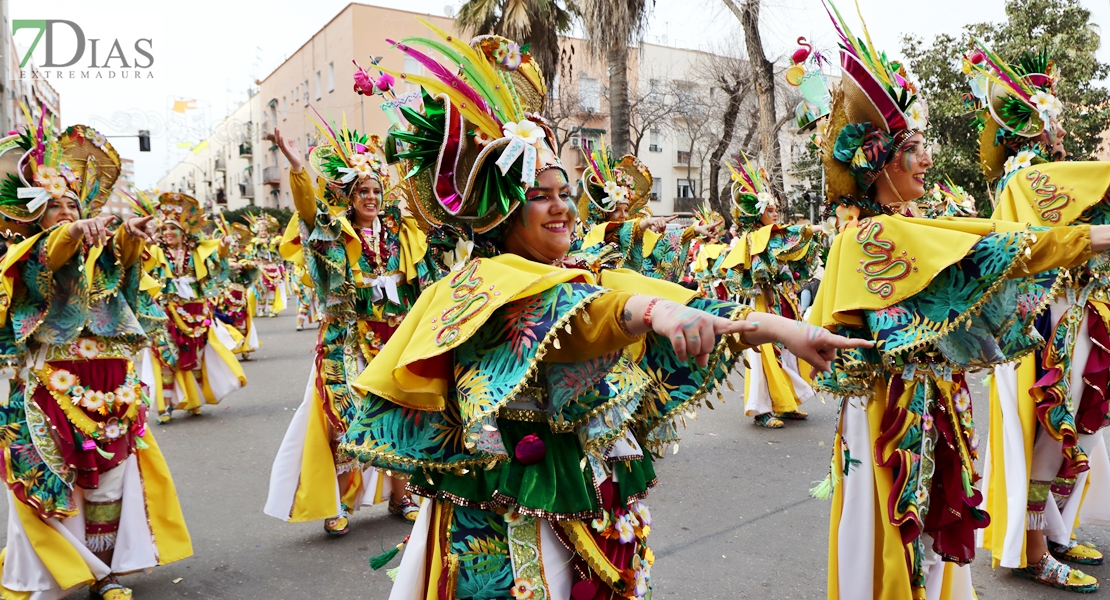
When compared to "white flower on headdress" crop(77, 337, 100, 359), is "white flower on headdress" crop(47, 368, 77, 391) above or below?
below

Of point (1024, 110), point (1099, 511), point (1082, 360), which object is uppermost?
point (1024, 110)

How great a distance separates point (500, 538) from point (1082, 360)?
3.08 meters

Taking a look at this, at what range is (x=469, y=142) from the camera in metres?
2.26

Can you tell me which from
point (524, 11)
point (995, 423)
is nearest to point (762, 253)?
point (995, 423)

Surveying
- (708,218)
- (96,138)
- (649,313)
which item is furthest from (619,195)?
(649,313)

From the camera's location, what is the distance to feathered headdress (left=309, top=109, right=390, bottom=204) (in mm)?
4867

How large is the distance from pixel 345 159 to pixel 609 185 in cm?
267

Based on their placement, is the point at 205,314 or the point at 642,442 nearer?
the point at 642,442

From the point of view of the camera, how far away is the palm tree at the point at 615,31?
47.5ft

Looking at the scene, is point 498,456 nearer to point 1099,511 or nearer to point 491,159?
point 491,159

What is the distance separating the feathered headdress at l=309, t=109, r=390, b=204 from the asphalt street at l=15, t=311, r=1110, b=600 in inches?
82.1

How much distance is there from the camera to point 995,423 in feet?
12.8

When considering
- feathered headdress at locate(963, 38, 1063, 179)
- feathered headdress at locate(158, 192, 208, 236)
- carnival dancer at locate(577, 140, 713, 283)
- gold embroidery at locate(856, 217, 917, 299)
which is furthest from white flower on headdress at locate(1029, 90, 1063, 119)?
feathered headdress at locate(158, 192, 208, 236)

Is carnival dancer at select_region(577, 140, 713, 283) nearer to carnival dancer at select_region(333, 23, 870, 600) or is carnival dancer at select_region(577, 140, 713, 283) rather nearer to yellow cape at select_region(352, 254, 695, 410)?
carnival dancer at select_region(333, 23, 870, 600)
